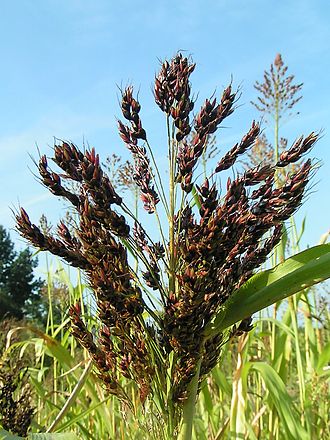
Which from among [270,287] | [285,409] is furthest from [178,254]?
[285,409]

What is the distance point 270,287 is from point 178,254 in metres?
0.18

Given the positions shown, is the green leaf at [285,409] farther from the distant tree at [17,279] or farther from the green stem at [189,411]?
the distant tree at [17,279]

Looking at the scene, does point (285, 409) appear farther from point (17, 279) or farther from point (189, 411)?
point (17, 279)

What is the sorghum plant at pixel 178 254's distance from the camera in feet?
3.05

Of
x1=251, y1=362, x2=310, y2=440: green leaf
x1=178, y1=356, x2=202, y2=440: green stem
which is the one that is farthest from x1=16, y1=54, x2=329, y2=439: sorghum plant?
x1=251, y1=362, x2=310, y2=440: green leaf

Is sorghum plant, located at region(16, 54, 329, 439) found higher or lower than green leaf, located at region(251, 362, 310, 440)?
higher

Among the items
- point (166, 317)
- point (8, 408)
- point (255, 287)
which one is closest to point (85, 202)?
point (166, 317)

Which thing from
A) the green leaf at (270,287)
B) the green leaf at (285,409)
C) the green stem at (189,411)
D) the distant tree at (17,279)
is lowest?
the green leaf at (285,409)

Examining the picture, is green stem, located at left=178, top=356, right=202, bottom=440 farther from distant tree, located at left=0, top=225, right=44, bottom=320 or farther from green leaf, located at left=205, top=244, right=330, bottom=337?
distant tree, located at left=0, top=225, right=44, bottom=320

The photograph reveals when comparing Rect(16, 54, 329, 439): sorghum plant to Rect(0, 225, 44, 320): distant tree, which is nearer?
Rect(16, 54, 329, 439): sorghum plant

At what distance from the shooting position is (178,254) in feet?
3.38

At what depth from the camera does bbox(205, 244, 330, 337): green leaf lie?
39.0 inches

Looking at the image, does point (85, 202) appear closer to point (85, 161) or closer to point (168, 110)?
point (85, 161)

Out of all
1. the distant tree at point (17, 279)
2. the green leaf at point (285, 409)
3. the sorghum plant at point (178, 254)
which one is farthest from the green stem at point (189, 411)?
the distant tree at point (17, 279)
